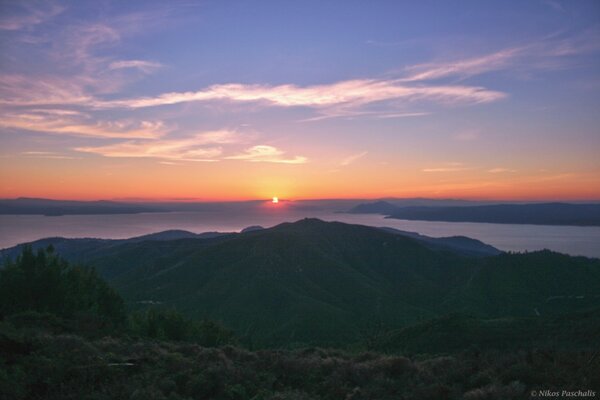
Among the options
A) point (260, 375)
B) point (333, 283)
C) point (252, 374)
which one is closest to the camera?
point (252, 374)

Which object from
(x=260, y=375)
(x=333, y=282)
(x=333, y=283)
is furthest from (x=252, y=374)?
(x=333, y=282)

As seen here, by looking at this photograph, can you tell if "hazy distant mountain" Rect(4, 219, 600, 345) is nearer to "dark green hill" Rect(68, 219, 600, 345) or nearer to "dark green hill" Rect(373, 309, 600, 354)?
"dark green hill" Rect(68, 219, 600, 345)

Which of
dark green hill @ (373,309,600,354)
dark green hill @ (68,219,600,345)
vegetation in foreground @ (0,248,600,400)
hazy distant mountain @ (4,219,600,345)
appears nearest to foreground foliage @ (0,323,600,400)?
vegetation in foreground @ (0,248,600,400)

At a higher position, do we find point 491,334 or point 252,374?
point 252,374

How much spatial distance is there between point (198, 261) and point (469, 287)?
2489 inches

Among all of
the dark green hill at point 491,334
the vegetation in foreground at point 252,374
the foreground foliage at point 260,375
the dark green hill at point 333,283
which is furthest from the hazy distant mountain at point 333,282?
the foreground foliage at point 260,375

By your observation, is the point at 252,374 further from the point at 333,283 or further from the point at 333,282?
the point at 333,282

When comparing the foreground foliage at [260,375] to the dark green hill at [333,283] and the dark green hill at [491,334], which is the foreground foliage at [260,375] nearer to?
the dark green hill at [491,334]

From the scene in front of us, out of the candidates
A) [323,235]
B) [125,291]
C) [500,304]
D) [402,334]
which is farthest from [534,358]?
[323,235]

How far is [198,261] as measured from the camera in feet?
349

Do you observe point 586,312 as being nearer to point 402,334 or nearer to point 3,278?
point 402,334

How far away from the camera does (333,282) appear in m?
98.9

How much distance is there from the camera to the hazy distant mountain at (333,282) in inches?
3002

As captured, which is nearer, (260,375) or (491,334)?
(260,375)
